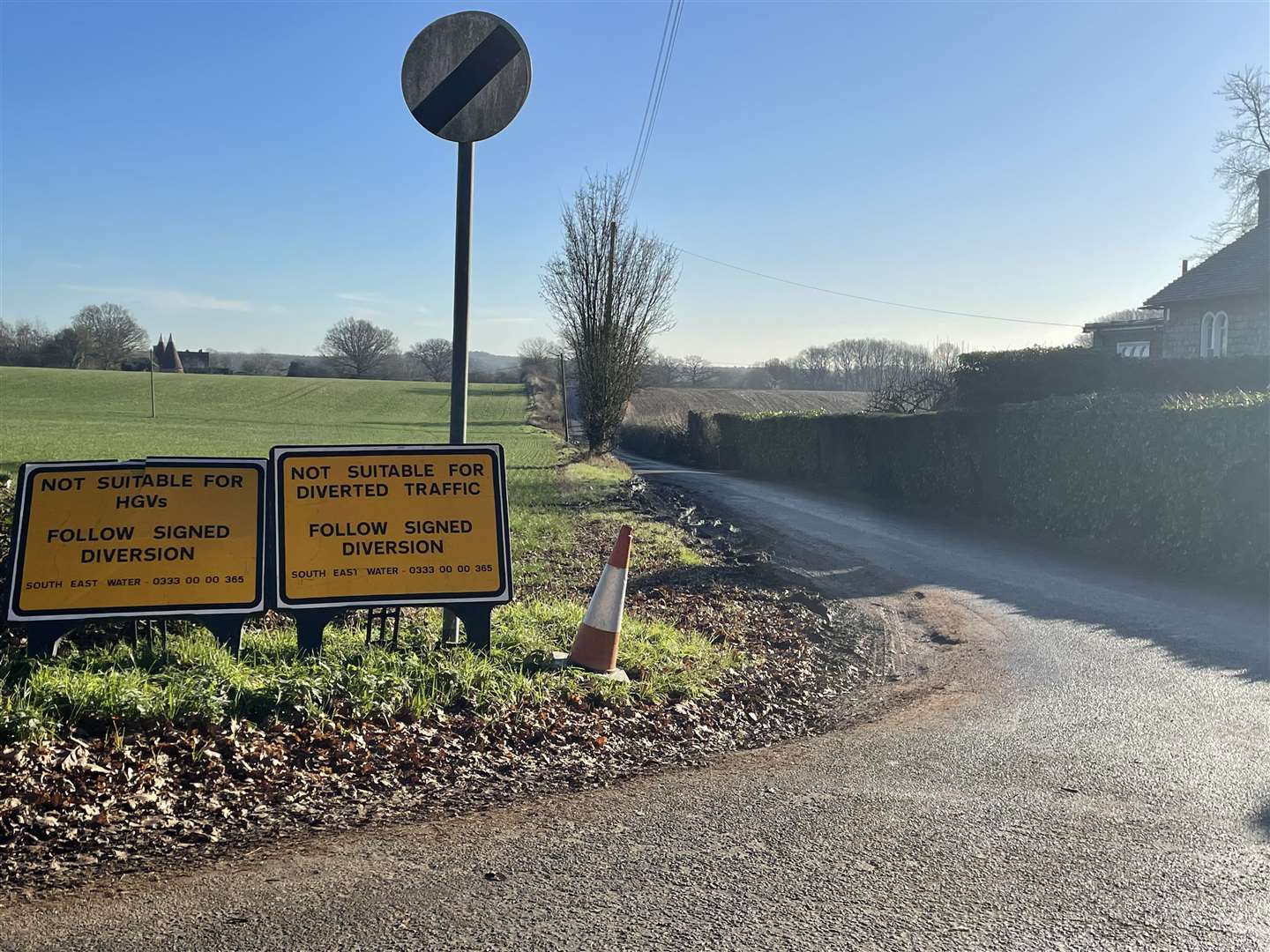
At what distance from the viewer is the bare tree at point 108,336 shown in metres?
94.7

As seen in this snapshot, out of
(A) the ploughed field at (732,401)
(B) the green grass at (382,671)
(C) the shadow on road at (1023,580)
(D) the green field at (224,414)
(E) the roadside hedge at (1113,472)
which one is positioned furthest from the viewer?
(A) the ploughed field at (732,401)

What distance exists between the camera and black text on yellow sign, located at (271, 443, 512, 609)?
18.0 ft

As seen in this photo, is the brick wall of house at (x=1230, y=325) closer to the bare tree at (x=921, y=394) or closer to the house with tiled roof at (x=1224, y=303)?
the house with tiled roof at (x=1224, y=303)

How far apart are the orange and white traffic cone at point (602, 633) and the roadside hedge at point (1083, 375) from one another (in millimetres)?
17545

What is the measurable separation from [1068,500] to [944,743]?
10.1 metres

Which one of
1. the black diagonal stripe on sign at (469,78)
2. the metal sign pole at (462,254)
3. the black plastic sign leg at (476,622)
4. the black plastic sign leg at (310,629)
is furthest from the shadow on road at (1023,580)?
the black diagonal stripe on sign at (469,78)

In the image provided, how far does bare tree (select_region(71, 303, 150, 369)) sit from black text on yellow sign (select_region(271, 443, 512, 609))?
102m

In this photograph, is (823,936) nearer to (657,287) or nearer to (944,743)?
(944,743)

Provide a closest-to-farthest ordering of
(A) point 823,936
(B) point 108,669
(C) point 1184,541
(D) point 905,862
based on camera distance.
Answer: (A) point 823,936 < (D) point 905,862 < (B) point 108,669 < (C) point 1184,541

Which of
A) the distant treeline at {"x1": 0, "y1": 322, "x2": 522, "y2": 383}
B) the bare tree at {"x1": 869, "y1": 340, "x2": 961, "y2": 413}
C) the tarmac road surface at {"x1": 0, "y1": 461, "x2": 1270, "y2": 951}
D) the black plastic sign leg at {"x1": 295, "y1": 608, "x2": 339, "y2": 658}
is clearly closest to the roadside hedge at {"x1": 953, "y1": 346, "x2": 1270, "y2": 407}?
the bare tree at {"x1": 869, "y1": 340, "x2": 961, "y2": 413}

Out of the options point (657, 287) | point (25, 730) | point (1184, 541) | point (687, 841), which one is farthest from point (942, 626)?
point (657, 287)

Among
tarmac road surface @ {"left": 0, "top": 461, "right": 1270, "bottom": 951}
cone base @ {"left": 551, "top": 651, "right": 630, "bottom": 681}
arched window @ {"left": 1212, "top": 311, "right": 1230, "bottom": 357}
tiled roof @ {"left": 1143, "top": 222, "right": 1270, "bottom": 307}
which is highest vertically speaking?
tiled roof @ {"left": 1143, "top": 222, "right": 1270, "bottom": 307}

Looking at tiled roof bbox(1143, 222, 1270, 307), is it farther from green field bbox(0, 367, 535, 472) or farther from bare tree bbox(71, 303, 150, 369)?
bare tree bbox(71, 303, 150, 369)

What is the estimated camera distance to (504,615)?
6.93 metres
